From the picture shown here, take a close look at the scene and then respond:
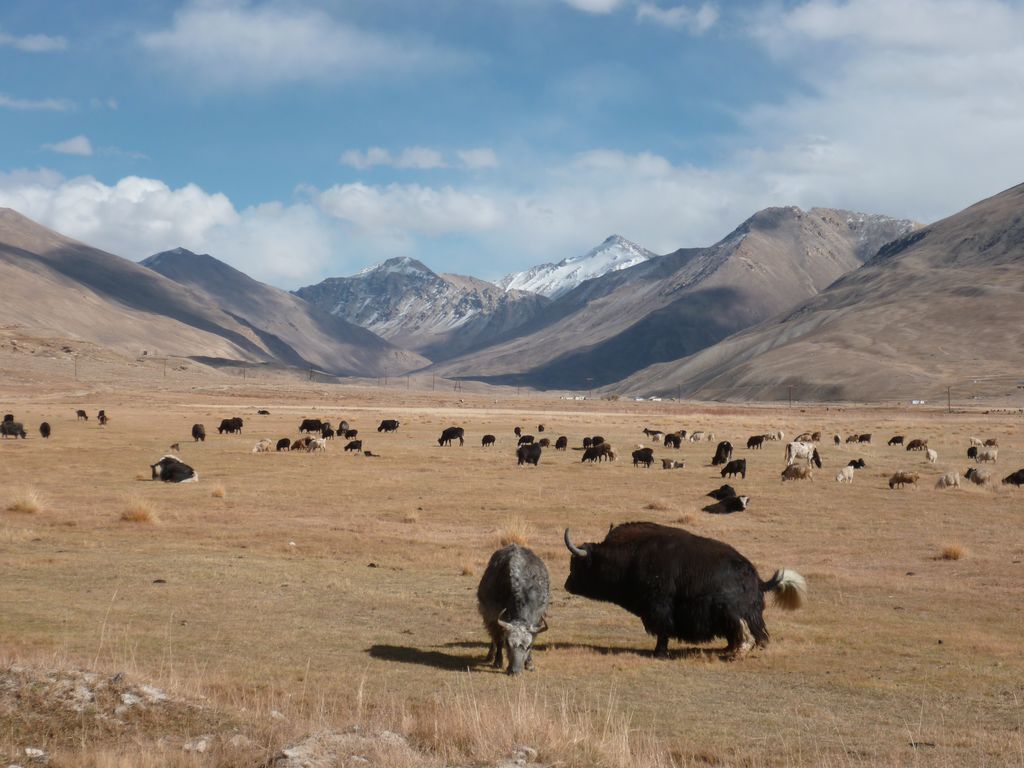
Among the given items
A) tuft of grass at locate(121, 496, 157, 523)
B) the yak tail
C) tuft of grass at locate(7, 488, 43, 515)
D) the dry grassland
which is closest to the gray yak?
the dry grassland

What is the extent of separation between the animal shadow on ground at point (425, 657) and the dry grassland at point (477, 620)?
0.21 ft

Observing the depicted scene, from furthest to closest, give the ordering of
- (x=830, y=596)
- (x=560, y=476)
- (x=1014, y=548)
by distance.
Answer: (x=560, y=476) < (x=1014, y=548) < (x=830, y=596)

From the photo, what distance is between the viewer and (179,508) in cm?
2788

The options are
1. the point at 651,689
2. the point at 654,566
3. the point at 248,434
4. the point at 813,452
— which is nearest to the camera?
the point at 651,689

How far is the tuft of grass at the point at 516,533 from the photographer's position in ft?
75.4

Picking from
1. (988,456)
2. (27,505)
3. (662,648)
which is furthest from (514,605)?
(988,456)

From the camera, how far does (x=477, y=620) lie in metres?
15.8

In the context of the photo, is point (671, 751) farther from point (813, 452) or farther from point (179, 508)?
point (813, 452)

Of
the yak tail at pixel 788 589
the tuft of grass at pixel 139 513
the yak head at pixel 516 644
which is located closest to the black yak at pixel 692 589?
the yak tail at pixel 788 589

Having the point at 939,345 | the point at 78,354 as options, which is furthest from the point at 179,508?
the point at 939,345

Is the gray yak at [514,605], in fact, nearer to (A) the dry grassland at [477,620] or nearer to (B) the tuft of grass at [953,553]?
(A) the dry grassland at [477,620]

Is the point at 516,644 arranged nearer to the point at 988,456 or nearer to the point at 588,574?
the point at 588,574

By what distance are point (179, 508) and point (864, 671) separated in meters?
21.0

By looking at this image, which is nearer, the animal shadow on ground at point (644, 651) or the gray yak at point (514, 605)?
the gray yak at point (514, 605)
